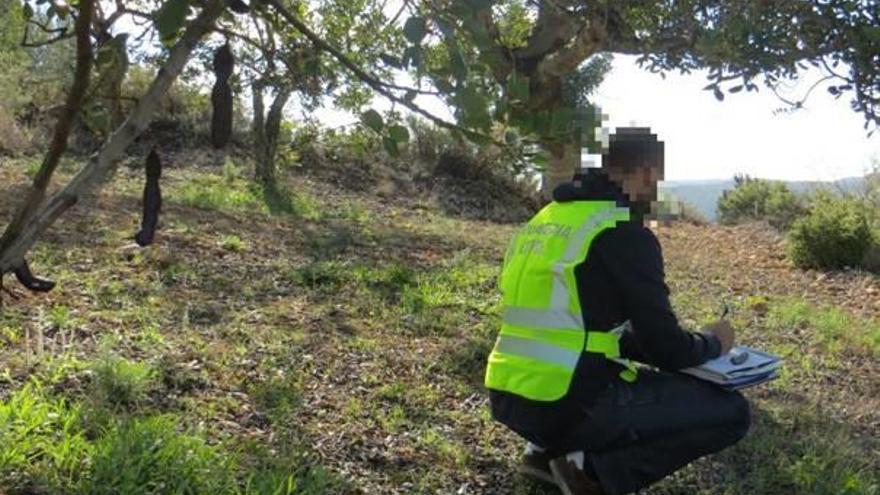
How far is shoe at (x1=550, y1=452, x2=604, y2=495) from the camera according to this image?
3.13m

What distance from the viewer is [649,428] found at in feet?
10.1

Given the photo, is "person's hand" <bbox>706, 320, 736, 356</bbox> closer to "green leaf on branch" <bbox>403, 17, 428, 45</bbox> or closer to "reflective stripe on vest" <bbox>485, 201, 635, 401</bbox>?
"reflective stripe on vest" <bbox>485, 201, 635, 401</bbox>

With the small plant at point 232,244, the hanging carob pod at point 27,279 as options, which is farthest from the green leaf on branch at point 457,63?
the small plant at point 232,244

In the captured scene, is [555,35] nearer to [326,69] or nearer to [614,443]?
[326,69]

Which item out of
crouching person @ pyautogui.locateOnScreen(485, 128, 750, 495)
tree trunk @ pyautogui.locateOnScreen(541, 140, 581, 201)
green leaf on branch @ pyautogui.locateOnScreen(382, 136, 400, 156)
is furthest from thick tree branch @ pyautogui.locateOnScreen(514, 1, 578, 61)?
green leaf on branch @ pyautogui.locateOnScreen(382, 136, 400, 156)

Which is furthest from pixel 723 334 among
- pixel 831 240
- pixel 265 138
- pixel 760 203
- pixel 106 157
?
pixel 760 203

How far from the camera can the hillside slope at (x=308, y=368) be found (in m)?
3.27

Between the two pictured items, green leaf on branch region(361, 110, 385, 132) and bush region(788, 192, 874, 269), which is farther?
bush region(788, 192, 874, 269)

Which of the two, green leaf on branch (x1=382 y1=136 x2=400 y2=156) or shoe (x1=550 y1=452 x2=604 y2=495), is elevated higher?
green leaf on branch (x1=382 y1=136 x2=400 y2=156)

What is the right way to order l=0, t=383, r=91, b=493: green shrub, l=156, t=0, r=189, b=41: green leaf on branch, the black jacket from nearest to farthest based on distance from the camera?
l=156, t=0, r=189, b=41: green leaf on branch < l=0, t=383, r=91, b=493: green shrub < the black jacket

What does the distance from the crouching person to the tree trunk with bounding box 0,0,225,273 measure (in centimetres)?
145

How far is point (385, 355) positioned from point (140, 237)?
6.74 feet

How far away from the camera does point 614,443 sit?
3.07m

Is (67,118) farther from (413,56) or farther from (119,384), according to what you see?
(119,384)
